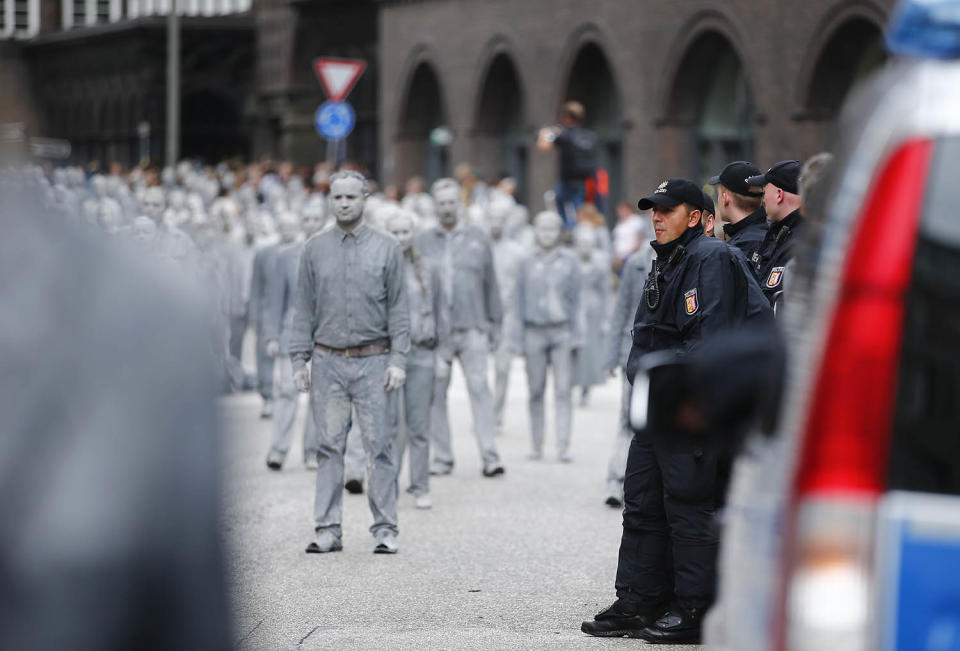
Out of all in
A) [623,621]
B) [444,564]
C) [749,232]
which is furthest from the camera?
[444,564]

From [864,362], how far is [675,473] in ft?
16.1

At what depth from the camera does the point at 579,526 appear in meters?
10.8

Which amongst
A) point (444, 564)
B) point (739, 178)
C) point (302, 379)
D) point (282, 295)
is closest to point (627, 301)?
point (302, 379)

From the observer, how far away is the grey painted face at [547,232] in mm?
14532

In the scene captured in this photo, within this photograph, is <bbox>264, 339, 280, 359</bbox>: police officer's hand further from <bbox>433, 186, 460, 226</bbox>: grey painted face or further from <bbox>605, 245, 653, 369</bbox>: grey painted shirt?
<bbox>605, 245, 653, 369</bbox>: grey painted shirt

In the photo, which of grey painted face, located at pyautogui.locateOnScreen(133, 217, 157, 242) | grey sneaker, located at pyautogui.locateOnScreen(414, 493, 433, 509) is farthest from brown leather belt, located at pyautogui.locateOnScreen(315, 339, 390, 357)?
grey painted face, located at pyautogui.locateOnScreen(133, 217, 157, 242)

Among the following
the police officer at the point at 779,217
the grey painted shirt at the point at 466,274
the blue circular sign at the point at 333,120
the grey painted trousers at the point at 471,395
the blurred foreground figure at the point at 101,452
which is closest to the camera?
the blurred foreground figure at the point at 101,452

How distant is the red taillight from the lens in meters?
2.74

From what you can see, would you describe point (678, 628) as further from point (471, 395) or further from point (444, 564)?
point (471, 395)

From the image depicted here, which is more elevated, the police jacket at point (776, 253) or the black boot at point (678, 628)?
the police jacket at point (776, 253)

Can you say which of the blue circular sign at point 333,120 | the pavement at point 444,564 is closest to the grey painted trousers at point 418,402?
the pavement at point 444,564

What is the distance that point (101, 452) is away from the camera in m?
2.11

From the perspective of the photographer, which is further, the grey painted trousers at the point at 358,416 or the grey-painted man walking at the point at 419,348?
the grey-painted man walking at the point at 419,348

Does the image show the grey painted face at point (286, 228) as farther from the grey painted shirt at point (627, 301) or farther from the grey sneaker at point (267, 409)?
the grey painted shirt at point (627, 301)
